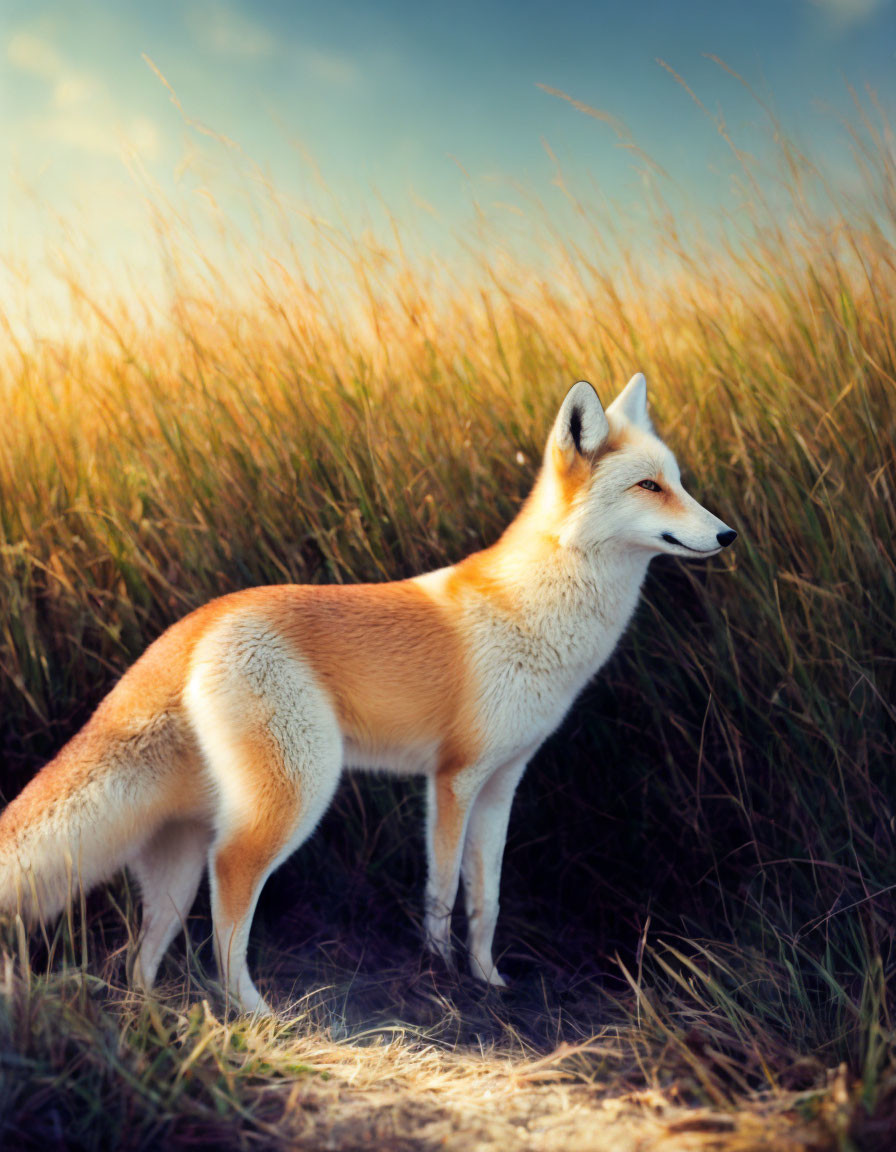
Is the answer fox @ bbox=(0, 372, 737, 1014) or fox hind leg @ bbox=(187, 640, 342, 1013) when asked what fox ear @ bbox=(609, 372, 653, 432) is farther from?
fox hind leg @ bbox=(187, 640, 342, 1013)

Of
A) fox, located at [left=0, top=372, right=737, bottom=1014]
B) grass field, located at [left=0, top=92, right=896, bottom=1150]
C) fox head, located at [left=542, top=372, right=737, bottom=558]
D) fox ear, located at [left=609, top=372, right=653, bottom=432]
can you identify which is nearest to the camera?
grass field, located at [left=0, top=92, right=896, bottom=1150]

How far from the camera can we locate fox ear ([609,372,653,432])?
2.91 metres

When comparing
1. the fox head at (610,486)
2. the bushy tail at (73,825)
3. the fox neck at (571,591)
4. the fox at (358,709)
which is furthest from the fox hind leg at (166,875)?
the fox head at (610,486)

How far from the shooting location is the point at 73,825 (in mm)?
2354

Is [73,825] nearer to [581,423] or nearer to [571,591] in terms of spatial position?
[571,591]

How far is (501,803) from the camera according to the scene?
9.41ft

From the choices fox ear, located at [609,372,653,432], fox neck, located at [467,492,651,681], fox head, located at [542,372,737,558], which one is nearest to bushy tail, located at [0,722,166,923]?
fox neck, located at [467,492,651,681]

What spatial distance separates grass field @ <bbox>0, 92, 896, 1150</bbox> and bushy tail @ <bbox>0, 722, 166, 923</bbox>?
0.15 metres

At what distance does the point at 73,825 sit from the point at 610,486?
1.71 metres

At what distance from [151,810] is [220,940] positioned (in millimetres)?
386

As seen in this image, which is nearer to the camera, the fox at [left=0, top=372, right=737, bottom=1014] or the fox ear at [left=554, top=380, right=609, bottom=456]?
the fox at [left=0, top=372, right=737, bottom=1014]

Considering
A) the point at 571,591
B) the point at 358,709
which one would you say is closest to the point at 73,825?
the point at 358,709

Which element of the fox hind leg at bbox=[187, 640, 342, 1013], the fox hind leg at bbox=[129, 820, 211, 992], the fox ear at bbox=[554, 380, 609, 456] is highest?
the fox ear at bbox=[554, 380, 609, 456]

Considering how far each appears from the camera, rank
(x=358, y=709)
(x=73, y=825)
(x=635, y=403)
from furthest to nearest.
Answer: (x=635, y=403)
(x=358, y=709)
(x=73, y=825)
